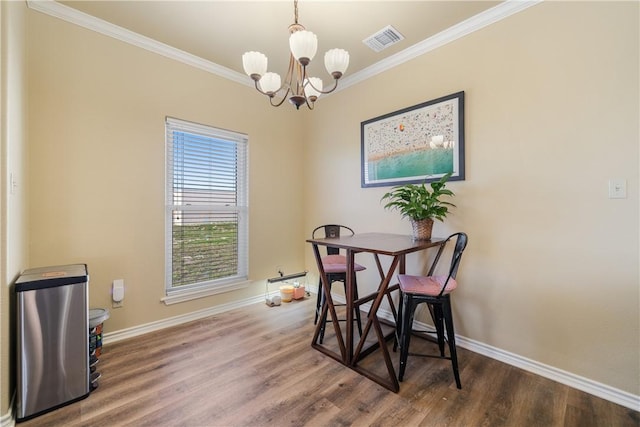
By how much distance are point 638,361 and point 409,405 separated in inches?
54.5

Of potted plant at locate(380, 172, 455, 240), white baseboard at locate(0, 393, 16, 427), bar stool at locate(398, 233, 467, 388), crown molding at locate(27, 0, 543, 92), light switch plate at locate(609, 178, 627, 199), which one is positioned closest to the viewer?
white baseboard at locate(0, 393, 16, 427)

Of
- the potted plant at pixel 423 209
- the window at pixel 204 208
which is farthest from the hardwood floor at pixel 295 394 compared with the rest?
the potted plant at pixel 423 209

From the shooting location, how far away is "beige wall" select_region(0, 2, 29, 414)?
4.45 feet

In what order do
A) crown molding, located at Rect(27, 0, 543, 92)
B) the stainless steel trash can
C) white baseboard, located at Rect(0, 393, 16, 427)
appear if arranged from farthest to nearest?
1. crown molding, located at Rect(27, 0, 543, 92)
2. the stainless steel trash can
3. white baseboard, located at Rect(0, 393, 16, 427)

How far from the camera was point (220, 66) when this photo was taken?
2.91 metres

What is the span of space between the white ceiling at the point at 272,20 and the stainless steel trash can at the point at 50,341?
2.07 meters

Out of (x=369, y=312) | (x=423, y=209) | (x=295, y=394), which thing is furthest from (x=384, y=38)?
(x=295, y=394)

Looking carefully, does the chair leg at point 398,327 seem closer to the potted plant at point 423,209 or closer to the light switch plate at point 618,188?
the potted plant at point 423,209

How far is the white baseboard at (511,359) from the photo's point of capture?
1.62 meters

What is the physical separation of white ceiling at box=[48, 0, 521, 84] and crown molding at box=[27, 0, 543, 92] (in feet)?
0.05

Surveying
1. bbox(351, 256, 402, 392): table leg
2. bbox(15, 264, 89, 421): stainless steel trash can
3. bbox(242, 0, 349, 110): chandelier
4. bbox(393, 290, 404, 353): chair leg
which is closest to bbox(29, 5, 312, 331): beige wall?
bbox(15, 264, 89, 421): stainless steel trash can

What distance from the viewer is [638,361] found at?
1.57 m

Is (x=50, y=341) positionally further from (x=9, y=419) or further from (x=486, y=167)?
(x=486, y=167)

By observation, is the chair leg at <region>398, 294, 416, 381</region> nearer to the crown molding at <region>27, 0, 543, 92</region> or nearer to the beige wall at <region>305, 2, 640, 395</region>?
the beige wall at <region>305, 2, 640, 395</region>
